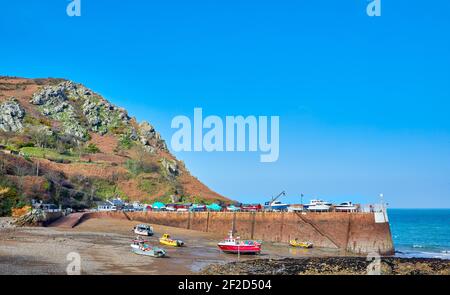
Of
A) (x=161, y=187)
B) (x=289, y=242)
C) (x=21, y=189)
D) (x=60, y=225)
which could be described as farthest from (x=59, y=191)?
(x=289, y=242)

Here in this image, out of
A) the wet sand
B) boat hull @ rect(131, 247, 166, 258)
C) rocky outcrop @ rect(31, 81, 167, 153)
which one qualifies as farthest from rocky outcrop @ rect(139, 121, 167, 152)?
boat hull @ rect(131, 247, 166, 258)

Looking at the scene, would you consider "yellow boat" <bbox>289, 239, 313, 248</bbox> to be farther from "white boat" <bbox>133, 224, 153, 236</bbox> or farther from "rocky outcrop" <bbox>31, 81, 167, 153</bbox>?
"rocky outcrop" <bbox>31, 81, 167, 153</bbox>

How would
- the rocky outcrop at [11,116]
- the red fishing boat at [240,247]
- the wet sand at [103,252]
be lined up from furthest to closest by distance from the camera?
the rocky outcrop at [11,116]
the red fishing boat at [240,247]
the wet sand at [103,252]

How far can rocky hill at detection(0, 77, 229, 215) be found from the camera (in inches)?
3526

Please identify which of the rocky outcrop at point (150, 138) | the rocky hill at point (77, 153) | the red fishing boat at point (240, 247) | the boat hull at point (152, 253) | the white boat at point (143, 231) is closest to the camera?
the boat hull at point (152, 253)

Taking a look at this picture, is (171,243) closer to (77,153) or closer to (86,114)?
(77,153)

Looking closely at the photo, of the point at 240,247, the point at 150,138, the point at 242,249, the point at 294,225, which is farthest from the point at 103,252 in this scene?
the point at 150,138

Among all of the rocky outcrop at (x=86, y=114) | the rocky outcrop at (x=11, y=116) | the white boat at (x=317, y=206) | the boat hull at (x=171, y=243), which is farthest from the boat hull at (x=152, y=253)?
the rocky outcrop at (x=11, y=116)

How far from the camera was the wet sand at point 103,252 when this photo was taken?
34969mm

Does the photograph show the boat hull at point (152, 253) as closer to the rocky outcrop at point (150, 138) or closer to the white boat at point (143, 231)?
the white boat at point (143, 231)

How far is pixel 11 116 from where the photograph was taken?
140 meters

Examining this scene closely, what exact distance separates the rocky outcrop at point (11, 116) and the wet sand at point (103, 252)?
79.8 metres

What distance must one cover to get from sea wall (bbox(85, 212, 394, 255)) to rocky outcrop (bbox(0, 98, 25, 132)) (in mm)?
73515
